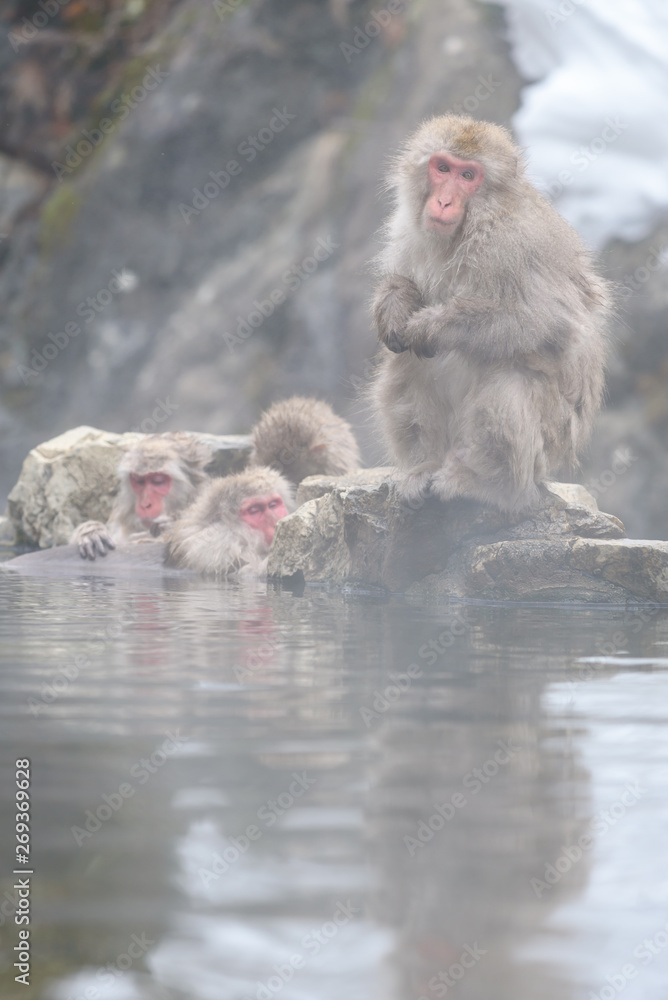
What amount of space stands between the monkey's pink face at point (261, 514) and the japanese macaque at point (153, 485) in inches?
37.7

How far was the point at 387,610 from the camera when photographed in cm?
456

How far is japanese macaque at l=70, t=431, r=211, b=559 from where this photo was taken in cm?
744

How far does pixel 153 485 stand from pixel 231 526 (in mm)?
1099

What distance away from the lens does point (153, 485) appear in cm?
753

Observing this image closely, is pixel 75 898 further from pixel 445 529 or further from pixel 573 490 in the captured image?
pixel 573 490

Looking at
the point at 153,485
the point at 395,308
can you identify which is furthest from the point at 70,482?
the point at 395,308

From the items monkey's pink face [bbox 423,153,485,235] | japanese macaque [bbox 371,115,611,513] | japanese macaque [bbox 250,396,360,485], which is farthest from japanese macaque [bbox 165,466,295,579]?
monkey's pink face [bbox 423,153,485,235]

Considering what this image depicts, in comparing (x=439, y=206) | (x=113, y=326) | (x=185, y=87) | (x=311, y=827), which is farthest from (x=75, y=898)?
(x=185, y=87)

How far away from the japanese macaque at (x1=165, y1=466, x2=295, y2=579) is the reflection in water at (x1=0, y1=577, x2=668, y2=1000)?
314 centimetres

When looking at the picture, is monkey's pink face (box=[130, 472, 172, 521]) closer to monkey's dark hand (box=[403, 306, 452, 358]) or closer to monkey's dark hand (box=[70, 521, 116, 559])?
monkey's dark hand (box=[70, 521, 116, 559])

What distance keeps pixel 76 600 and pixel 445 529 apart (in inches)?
61.9

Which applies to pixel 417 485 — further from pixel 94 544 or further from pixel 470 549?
pixel 94 544

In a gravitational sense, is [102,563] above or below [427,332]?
below

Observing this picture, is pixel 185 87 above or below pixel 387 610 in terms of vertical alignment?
above
